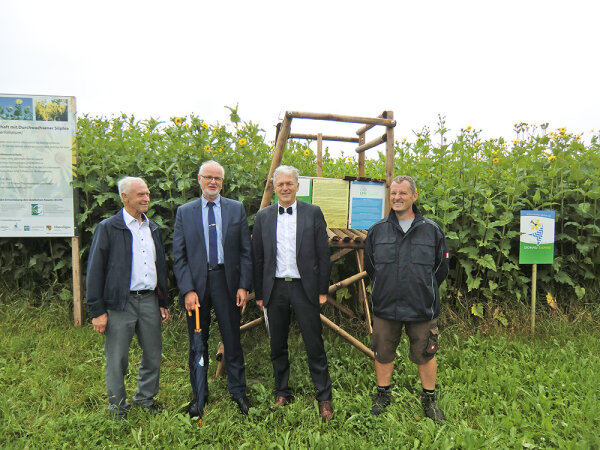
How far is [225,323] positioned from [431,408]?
1.89 metres

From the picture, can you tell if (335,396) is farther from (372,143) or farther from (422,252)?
A: (372,143)

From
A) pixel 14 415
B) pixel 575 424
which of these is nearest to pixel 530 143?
pixel 575 424

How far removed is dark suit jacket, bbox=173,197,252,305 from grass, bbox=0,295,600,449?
41.3 inches

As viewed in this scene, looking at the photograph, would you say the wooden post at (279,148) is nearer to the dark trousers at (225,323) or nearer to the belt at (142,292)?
the dark trousers at (225,323)

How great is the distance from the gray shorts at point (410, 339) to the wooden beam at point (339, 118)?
189cm

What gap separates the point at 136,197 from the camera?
3057mm

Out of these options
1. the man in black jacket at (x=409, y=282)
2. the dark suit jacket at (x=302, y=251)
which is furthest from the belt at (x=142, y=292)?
the man in black jacket at (x=409, y=282)

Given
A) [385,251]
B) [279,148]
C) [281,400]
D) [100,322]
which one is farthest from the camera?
[279,148]

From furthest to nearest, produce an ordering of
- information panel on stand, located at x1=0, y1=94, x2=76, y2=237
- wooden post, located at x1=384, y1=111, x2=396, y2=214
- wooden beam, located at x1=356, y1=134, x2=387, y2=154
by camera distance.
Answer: information panel on stand, located at x1=0, y1=94, x2=76, y2=237
wooden beam, located at x1=356, y1=134, x2=387, y2=154
wooden post, located at x1=384, y1=111, x2=396, y2=214

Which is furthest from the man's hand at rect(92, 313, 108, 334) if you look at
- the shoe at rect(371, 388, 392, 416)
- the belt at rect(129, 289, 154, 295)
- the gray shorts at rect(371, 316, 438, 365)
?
the shoe at rect(371, 388, 392, 416)

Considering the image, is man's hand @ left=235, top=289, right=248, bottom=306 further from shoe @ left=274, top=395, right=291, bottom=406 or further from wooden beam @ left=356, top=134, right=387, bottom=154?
wooden beam @ left=356, top=134, right=387, bottom=154

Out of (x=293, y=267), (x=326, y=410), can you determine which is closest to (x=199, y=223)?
(x=293, y=267)

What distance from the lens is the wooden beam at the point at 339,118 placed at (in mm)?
3620

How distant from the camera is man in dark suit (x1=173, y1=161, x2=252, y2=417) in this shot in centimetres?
321
